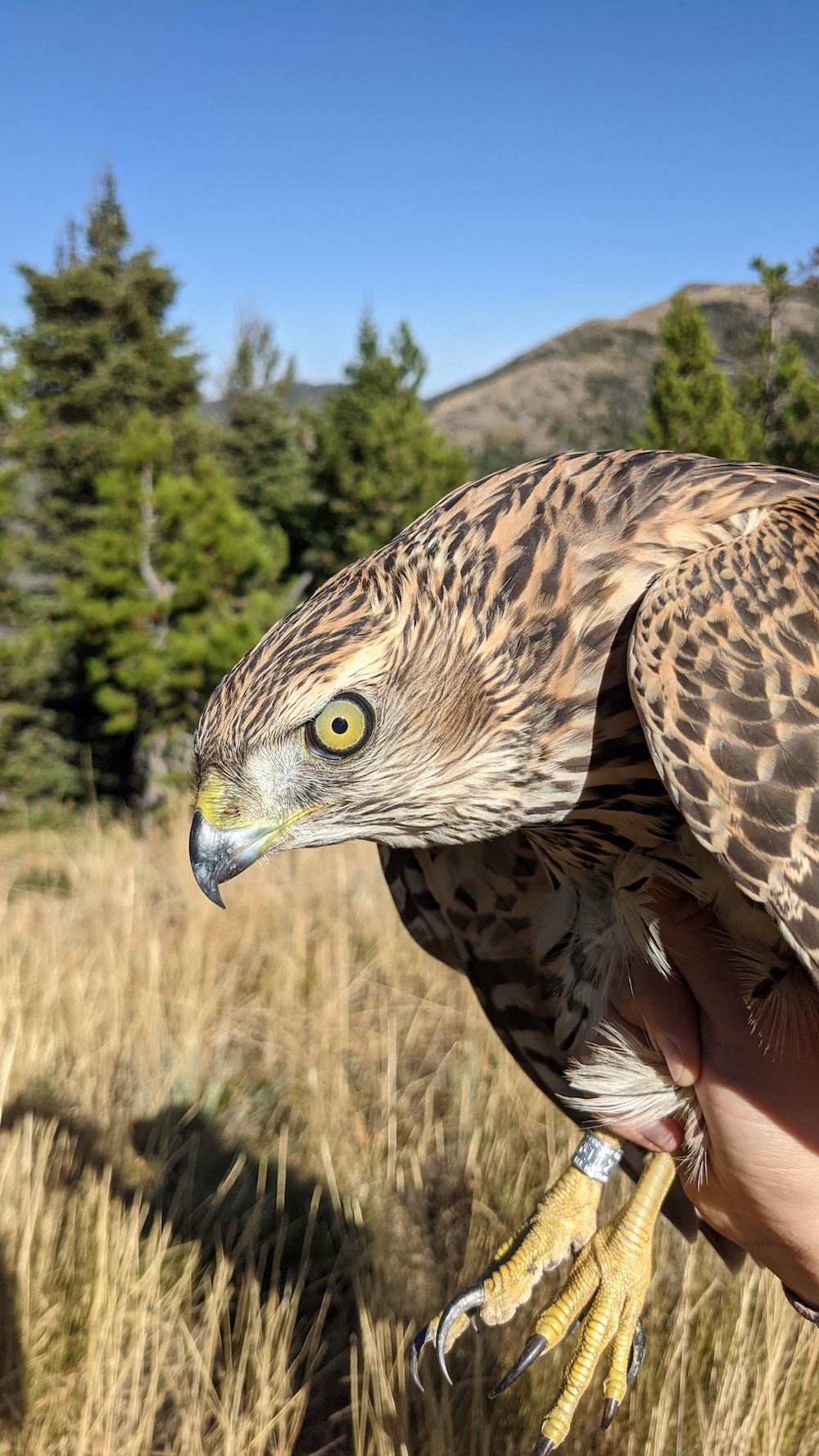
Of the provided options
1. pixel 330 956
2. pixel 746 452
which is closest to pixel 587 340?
pixel 746 452

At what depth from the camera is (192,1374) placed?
247 cm

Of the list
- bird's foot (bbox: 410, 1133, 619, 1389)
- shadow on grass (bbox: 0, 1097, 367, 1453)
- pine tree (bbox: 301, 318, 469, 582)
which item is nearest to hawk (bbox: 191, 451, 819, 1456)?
bird's foot (bbox: 410, 1133, 619, 1389)

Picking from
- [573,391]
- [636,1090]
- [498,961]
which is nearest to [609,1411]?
[636,1090]

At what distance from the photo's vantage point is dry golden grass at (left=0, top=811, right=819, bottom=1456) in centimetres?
220

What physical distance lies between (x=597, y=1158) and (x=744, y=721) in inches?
45.9

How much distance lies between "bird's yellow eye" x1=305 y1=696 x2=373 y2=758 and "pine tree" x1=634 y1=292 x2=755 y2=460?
1774cm

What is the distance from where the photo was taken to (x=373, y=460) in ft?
99.5

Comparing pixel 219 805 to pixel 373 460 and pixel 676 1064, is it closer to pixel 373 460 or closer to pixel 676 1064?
pixel 676 1064

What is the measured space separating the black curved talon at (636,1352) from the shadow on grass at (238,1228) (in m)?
0.81

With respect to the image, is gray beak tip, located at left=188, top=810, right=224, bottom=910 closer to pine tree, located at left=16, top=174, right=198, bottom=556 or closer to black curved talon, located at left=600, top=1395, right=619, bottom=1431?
black curved talon, located at left=600, top=1395, right=619, bottom=1431

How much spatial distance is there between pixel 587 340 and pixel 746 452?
111ft

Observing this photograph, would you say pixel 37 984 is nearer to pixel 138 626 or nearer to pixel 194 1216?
pixel 194 1216

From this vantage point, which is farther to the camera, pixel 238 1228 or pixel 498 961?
pixel 238 1228

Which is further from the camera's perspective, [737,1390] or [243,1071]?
[243,1071]
